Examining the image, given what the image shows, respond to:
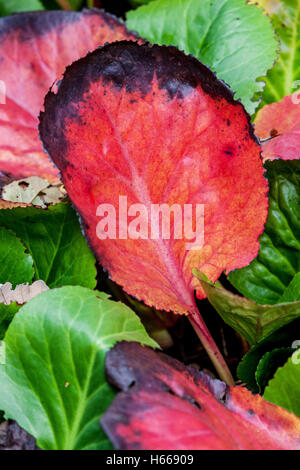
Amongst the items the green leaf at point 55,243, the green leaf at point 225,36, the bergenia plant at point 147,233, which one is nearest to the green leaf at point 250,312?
the bergenia plant at point 147,233

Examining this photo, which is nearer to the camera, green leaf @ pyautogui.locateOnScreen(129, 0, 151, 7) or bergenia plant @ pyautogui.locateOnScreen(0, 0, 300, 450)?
bergenia plant @ pyautogui.locateOnScreen(0, 0, 300, 450)

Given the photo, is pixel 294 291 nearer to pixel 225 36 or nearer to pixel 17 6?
pixel 225 36

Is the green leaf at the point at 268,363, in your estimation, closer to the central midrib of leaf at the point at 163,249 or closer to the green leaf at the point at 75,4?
the central midrib of leaf at the point at 163,249

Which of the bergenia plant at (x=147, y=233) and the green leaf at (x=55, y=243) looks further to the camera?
the green leaf at (x=55, y=243)

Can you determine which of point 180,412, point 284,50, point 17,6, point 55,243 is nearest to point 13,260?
point 55,243

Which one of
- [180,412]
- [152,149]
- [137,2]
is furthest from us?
[137,2]

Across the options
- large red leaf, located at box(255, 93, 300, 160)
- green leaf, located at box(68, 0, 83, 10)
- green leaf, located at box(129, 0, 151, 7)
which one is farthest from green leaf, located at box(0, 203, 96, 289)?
green leaf, located at box(68, 0, 83, 10)

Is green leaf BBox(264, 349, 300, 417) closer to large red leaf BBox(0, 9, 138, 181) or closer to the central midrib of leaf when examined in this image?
the central midrib of leaf
